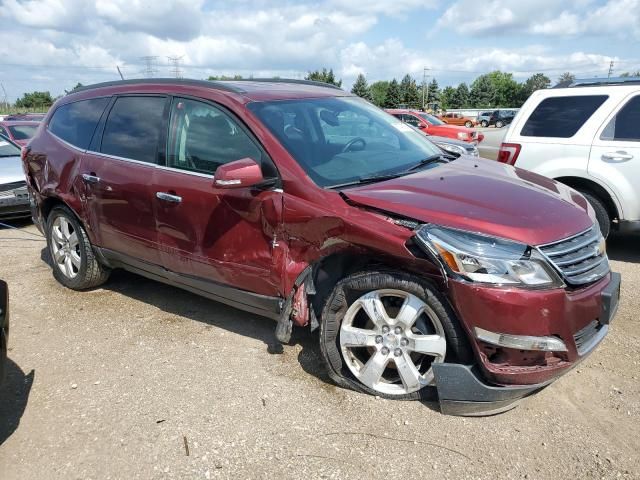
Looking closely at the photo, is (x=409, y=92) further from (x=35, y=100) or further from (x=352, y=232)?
(x=352, y=232)

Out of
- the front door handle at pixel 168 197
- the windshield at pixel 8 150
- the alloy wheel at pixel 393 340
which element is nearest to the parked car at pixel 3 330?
the front door handle at pixel 168 197

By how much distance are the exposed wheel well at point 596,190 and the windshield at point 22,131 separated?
11624 millimetres

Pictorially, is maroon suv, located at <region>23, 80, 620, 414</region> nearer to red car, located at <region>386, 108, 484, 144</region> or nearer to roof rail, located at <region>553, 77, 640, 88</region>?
roof rail, located at <region>553, 77, 640, 88</region>

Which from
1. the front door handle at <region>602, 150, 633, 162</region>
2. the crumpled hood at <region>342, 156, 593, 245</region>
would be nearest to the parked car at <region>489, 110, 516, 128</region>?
the front door handle at <region>602, 150, 633, 162</region>

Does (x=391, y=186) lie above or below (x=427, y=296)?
above

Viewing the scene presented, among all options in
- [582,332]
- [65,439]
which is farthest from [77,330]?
[582,332]

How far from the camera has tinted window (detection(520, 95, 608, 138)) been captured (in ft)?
17.8

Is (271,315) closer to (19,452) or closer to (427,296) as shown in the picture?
(427,296)

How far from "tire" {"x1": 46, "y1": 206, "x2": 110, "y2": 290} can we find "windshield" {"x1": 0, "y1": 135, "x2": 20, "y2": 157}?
459cm

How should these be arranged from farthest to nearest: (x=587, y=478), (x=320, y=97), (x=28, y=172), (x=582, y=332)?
(x=28, y=172) < (x=320, y=97) < (x=582, y=332) < (x=587, y=478)

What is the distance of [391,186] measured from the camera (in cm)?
304

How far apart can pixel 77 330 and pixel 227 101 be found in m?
2.17

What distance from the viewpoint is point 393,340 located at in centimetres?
291

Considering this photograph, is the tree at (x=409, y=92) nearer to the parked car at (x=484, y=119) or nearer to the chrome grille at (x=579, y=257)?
the parked car at (x=484, y=119)
